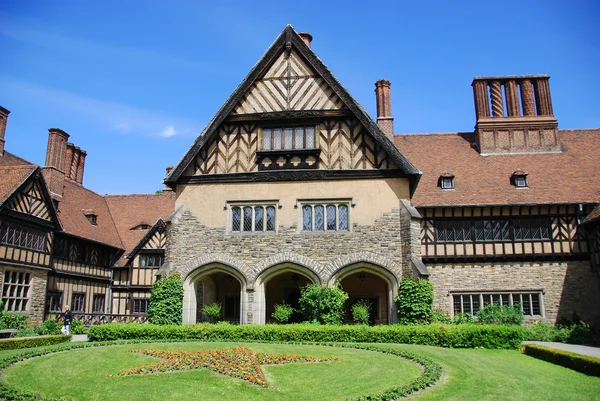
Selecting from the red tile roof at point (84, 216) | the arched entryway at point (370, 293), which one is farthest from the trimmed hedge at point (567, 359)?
the red tile roof at point (84, 216)

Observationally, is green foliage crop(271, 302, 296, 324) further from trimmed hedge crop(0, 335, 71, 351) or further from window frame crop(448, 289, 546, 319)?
window frame crop(448, 289, 546, 319)

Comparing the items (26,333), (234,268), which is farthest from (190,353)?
(26,333)

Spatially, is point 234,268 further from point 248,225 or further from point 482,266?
point 482,266

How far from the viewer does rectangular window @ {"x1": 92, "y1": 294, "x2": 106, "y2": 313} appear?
29.7 metres

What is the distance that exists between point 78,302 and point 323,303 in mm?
16794

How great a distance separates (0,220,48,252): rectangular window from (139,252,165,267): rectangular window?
632cm

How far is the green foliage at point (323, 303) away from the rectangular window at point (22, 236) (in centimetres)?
1398

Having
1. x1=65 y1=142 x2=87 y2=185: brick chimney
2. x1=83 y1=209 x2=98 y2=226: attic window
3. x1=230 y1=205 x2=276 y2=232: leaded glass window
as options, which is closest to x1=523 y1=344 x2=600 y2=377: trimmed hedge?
x1=230 y1=205 x2=276 y2=232: leaded glass window

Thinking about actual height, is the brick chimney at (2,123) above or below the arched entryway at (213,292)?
above

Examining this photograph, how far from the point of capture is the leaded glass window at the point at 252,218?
20391 millimetres

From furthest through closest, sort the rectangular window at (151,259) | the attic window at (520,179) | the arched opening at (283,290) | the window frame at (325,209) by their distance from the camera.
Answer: the rectangular window at (151,259)
the attic window at (520,179)
the arched opening at (283,290)
the window frame at (325,209)

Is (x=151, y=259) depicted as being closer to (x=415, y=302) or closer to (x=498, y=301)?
(x=415, y=302)

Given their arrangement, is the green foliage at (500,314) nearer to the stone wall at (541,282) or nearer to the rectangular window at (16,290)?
the stone wall at (541,282)

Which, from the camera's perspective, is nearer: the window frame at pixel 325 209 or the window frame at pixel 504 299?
the window frame at pixel 325 209
